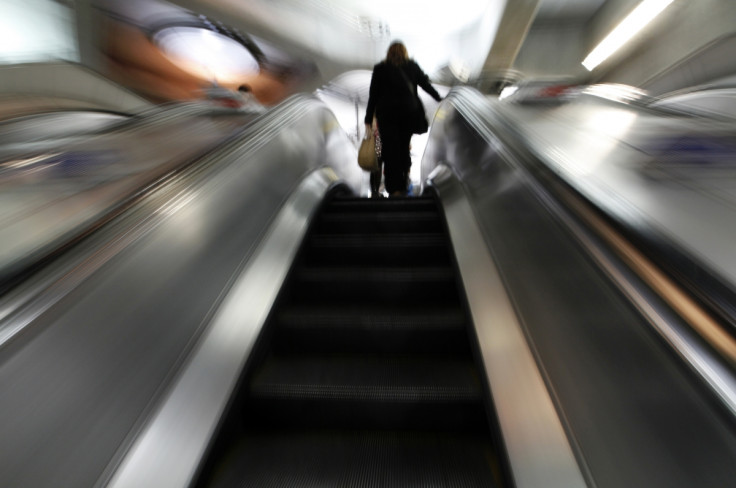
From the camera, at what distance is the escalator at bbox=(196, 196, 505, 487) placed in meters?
0.97

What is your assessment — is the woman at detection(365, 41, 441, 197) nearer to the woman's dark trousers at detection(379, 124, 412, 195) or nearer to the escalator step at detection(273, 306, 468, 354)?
the woman's dark trousers at detection(379, 124, 412, 195)

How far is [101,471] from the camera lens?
0.74 metres

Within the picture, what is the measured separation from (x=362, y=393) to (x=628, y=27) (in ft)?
22.6

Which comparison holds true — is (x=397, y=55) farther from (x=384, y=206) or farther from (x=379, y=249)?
(x=379, y=249)

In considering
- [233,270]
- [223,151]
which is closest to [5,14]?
[223,151]

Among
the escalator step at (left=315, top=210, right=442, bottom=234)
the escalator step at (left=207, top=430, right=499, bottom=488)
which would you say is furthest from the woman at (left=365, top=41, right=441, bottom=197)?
the escalator step at (left=207, top=430, right=499, bottom=488)

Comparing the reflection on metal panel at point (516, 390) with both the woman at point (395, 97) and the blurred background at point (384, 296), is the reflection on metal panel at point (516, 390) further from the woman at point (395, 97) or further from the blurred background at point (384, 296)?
the woman at point (395, 97)

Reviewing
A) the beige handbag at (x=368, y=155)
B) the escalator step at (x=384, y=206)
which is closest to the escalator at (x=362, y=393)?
the escalator step at (x=384, y=206)

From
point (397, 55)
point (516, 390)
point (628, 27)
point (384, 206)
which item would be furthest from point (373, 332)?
point (628, 27)

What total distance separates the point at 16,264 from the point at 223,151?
0.99 m

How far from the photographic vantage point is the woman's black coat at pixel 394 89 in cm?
299

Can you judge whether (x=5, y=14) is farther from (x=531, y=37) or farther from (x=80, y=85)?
(x=531, y=37)

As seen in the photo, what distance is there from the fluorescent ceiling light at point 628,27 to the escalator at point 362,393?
566 cm

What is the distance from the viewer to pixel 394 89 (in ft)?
9.87
